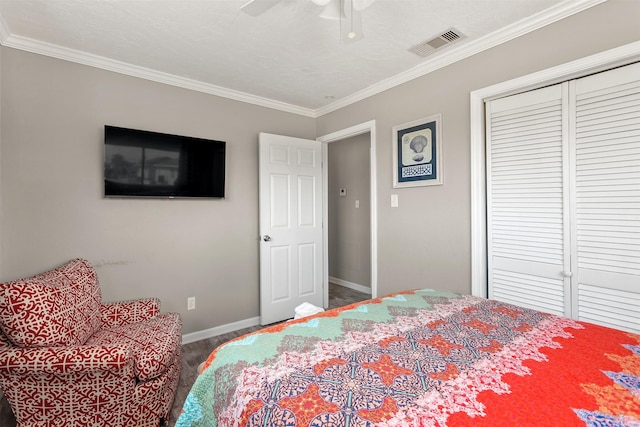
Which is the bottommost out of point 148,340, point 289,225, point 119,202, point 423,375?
point 148,340

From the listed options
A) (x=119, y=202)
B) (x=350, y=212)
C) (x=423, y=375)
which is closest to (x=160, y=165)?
(x=119, y=202)

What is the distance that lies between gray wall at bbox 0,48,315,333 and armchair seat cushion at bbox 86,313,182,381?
2.13 ft

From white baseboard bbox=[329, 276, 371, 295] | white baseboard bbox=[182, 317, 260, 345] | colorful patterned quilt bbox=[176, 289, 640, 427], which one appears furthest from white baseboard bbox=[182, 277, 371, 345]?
colorful patterned quilt bbox=[176, 289, 640, 427]

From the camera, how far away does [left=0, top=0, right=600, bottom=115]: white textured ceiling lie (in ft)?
6.23

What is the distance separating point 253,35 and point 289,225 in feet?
6.36

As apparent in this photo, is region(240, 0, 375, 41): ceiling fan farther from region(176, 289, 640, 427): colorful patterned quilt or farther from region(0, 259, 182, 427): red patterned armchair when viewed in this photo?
region(0, 259, 182, 427): red patterned armchair

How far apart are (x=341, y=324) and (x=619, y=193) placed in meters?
1.82

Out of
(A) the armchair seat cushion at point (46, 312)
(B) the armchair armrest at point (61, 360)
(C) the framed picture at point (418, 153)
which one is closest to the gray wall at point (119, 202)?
(A) the armchair seat cushion at point (46, 312)

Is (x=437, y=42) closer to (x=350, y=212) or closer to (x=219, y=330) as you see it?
(x=350, y=212)

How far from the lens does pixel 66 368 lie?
1.47 meters

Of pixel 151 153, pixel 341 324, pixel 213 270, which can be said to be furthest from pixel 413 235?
pixel 151 153

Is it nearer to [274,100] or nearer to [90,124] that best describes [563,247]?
[274,100]

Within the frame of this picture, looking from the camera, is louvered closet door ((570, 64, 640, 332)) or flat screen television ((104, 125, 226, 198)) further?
flat screen television ((104, 125, 226, 198))

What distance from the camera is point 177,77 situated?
288cm
